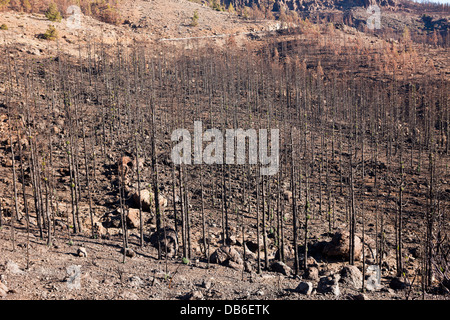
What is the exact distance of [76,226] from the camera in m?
27.8

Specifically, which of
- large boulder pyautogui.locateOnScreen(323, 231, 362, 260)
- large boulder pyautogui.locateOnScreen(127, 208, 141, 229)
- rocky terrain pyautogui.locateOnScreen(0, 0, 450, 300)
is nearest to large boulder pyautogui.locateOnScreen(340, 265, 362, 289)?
rocky terrain pyautogui.locateOnScreen(0, 0, 450, 300)

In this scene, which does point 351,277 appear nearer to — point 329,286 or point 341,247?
point 329,286

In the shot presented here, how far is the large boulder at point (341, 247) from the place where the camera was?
28.3m

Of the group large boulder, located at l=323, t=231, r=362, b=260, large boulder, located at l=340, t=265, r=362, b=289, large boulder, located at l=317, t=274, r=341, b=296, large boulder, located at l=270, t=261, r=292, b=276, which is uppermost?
large boulder, located at l=317, t=274, r=341, b=296

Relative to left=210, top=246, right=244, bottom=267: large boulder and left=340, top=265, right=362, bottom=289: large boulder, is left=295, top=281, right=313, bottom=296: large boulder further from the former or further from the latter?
left=210, top=246, right=244, bottom=267: large boulder

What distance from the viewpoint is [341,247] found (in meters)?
28.3

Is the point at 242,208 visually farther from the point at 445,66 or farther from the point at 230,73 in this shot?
the point at 445,66

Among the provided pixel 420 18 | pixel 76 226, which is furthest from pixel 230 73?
pixel 420 18

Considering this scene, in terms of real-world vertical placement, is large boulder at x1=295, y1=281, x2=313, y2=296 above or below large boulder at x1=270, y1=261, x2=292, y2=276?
above

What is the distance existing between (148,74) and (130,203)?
43505mm

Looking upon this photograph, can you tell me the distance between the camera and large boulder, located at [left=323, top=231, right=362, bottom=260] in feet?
92.9

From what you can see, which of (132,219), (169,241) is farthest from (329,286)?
(132,219)

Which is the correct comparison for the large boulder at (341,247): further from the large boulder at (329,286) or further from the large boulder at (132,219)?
the large boulder at (132,219)

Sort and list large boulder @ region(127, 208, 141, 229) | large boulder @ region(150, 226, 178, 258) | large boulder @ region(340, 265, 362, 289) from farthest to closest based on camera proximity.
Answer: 1. large boulder @ region(127, 208, 141, 229)
2. large boulder @ region(150, 226, 178, 258)
3. large boulder @ region(340, 265, 362, 289)
